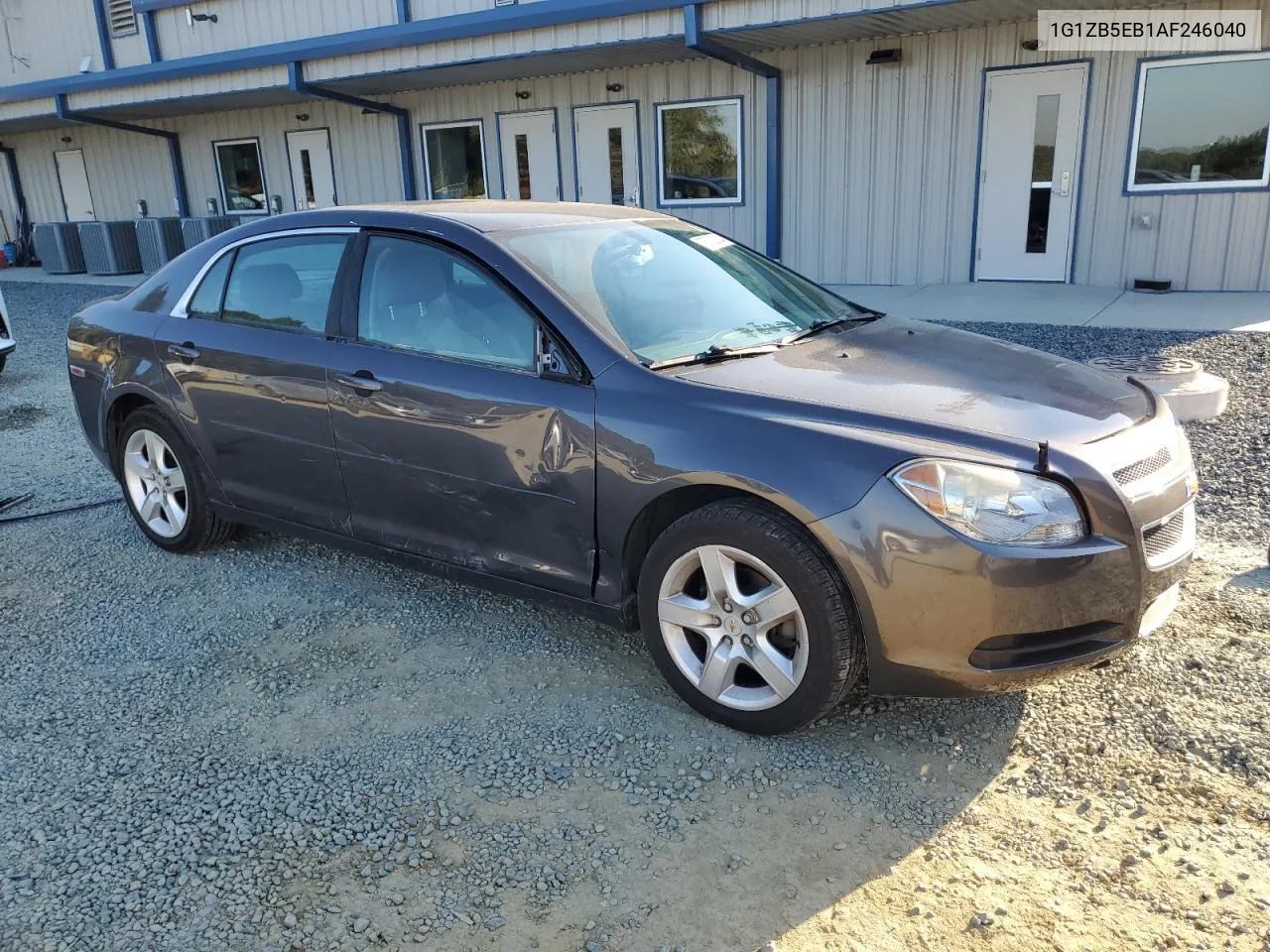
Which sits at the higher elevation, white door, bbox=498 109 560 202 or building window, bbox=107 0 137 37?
building window, bbox=107 0 137 37

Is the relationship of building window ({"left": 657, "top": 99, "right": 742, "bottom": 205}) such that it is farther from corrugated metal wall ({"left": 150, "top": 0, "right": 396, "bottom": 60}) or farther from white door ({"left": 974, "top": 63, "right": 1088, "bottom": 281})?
corrugated metal wall ({"left": 150, "top": 0, "right": 396, "bottom": 60})

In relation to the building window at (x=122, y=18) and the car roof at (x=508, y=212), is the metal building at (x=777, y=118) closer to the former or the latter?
the building window at (x=122, y=18)

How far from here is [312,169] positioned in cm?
1678

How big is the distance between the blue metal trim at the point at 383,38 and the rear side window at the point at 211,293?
7298mm

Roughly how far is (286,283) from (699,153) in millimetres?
9699

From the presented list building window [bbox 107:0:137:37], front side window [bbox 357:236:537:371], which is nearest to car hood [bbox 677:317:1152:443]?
front side window [bbox 357:236:537:371]

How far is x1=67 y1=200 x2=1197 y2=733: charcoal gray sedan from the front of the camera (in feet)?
8.66

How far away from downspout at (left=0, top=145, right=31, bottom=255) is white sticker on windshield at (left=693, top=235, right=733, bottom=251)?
23.4m

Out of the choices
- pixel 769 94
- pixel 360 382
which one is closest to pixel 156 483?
pixel 360 382

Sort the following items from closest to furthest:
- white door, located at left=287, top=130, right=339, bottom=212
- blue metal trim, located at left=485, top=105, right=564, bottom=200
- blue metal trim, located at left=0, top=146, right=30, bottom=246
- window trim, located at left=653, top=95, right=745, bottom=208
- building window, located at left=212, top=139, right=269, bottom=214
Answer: window trim, located at left=653, top=95, right=745, bottom=208
blue metal trim, located at left=485, top=105, right=564, bottom=200
white door, located at left=287, top=130, right=339, bottom=212
building window, located at left=212, top=139, right=269, bottom=214
blue metal trim, located at left=0, top=146, right=30, bottom=246

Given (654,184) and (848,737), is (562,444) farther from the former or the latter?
(654,184)

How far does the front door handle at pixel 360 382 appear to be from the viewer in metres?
3.58

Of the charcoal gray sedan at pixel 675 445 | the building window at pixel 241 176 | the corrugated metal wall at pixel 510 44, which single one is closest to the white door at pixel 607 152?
the corrugated metal wall at pixel 510 44

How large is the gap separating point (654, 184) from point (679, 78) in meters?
1.40
